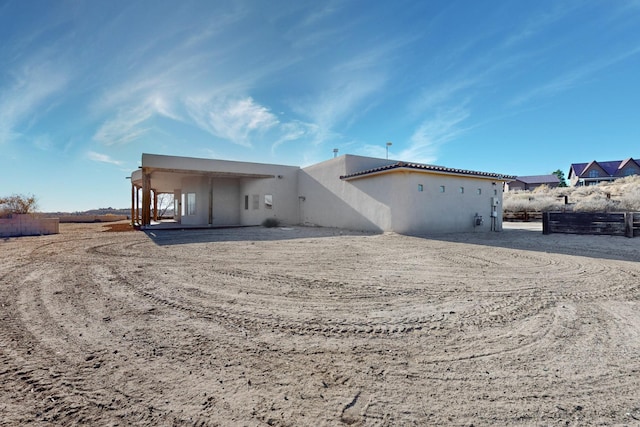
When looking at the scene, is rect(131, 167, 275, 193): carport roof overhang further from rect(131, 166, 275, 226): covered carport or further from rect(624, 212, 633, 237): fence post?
rect(624, 212, 633, 237): fence post

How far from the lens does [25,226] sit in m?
12.4

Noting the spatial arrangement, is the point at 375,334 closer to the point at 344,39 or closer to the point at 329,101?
the point at 344,39

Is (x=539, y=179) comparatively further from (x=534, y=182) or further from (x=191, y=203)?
(x=191, y=203)

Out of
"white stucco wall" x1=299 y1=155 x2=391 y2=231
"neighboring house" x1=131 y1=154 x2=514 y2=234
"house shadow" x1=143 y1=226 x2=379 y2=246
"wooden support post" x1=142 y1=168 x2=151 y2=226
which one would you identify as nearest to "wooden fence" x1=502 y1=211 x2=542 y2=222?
"neighboring house" x1=131 y1=154 x2=514 y2=234

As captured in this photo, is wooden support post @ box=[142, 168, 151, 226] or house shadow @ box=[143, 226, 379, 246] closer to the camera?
house shadow @ box=[143, 226, 379, 246]

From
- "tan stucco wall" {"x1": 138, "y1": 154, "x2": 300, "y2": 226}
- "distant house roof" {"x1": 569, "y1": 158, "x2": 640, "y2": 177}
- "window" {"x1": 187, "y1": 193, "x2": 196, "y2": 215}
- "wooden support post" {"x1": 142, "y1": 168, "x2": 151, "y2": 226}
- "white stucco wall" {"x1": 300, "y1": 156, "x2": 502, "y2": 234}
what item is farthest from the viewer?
"distant house roof" {"x1": 569, "y1": 158, "x2": 640, "y2": 177}

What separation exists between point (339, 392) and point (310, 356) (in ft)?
1.64

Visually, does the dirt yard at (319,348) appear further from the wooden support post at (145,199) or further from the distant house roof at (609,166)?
the distant house roof at (609,166)

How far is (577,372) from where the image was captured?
6.71ft

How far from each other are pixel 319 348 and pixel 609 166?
226 feet

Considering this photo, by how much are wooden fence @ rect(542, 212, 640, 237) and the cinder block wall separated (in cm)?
2222

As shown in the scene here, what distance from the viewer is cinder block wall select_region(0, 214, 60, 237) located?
39.7 ft

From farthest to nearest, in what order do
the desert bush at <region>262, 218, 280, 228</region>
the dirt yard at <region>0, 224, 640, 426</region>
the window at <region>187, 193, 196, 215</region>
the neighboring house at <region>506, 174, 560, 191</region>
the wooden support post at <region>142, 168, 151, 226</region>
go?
1. the neighboring house at <region>506, 174, 560, 191</region>
2. the window at <region>187, 193, 196, 215</region>
3. the desert bush at <region>262, 218, 280, 228</region>
4. the wooden support post at <region>142, 168, 151, 226</region>
5. the dirt yard at <region>0, 224, 640, 426</region>

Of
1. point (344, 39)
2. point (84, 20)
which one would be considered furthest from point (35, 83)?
point (344, 39)
